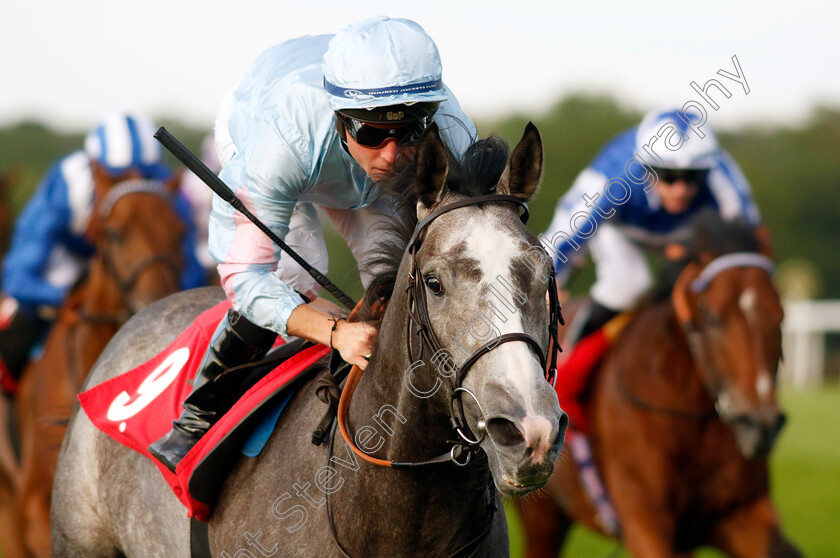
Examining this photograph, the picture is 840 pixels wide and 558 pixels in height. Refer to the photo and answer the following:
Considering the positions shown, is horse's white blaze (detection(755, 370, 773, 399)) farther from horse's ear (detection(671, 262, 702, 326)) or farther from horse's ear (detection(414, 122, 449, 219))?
horse's ear (detection(414, 122, 449, 219))

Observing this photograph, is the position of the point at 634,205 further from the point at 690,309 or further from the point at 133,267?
the point at 133,267

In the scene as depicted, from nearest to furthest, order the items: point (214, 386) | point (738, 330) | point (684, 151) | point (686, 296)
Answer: point (214, 386), point (738, 330), point (686, 296), point (684, 151)

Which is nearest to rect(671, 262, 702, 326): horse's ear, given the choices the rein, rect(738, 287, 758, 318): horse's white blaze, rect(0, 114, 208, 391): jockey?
the rein

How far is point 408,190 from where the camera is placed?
107 inches

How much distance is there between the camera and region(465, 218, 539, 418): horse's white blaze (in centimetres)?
231

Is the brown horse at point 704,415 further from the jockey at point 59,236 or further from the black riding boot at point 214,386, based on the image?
the jockey at point 59,236

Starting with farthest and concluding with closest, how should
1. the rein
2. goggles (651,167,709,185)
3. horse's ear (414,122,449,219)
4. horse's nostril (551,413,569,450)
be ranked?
1. goggles (651,167,709,185)
2. the rein
3. horse's ear (414,122,449,219)
4. horse's nostril (551,413,569,450)

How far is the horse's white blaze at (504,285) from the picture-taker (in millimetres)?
2309

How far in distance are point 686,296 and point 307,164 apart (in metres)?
3.07

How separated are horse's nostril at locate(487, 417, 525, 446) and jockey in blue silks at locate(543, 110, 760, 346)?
12.0 feet

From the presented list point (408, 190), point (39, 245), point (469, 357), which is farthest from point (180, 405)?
point (39, 245)

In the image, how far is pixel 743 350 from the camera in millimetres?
5340

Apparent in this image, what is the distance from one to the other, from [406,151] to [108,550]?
2136 mm

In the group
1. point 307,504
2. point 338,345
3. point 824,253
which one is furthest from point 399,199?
point 824,253
